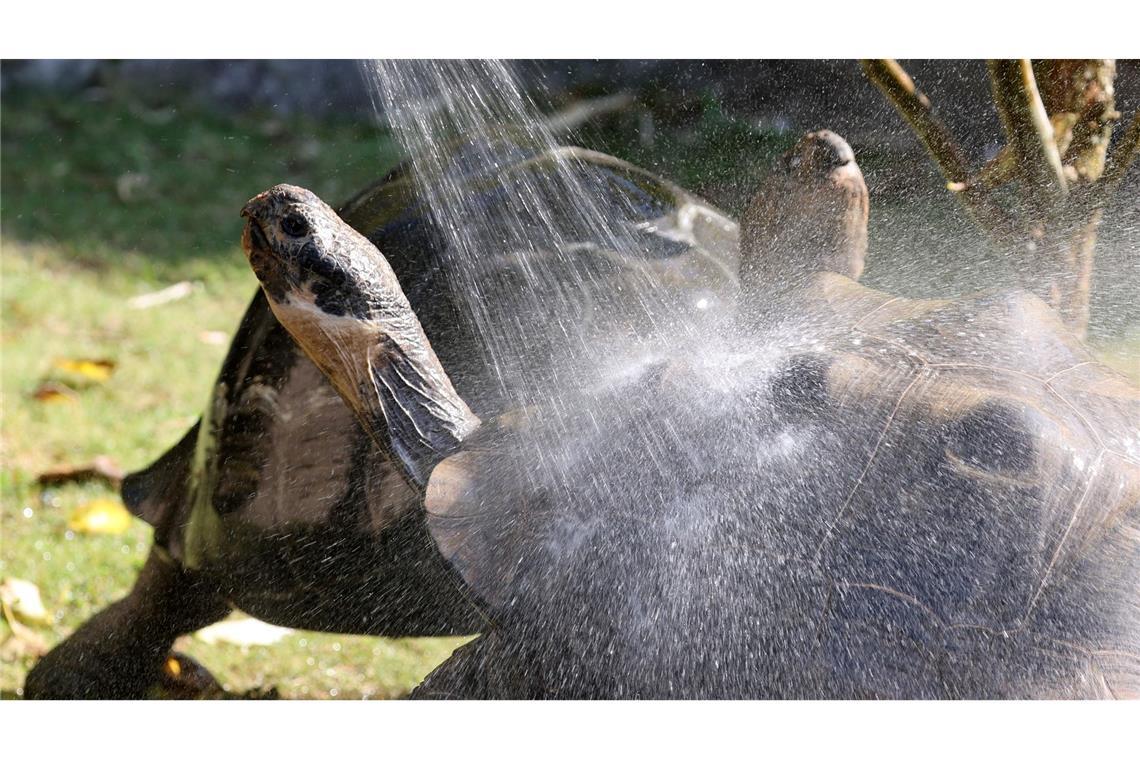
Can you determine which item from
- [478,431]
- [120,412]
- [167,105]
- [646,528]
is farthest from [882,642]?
[167,105]

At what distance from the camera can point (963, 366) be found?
186cm

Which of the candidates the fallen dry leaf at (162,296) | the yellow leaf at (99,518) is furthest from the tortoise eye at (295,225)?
the fallen dry leaf at (162,296)

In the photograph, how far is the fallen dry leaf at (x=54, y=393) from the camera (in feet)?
13.2

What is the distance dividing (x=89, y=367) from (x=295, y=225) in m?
2.58

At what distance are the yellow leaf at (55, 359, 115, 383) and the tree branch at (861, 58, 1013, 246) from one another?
9.99ft

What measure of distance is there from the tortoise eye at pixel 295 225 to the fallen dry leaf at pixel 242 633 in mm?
Result: 1369

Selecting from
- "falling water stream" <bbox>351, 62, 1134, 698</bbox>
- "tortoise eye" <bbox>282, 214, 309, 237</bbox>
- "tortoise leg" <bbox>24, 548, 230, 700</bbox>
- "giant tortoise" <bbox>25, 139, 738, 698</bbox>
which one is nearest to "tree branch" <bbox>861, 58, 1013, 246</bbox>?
"giant tortoise" <bbox>25, 139, 738, 698</bbox>

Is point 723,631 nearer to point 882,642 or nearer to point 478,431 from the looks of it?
point 882,642

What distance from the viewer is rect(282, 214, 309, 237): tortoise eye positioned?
2018 millimetres

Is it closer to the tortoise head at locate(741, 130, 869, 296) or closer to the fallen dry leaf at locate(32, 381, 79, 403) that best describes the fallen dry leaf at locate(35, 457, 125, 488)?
the fallen dry leaf at locate(32, 381, 79, 403)

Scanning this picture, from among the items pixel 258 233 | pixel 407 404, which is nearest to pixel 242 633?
pixel 407 404

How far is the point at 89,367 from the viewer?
4.21 metres

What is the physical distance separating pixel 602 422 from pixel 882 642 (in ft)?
1.98

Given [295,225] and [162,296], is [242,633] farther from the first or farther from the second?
[162,296]
